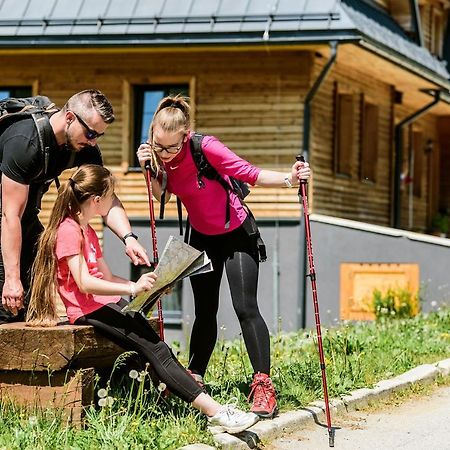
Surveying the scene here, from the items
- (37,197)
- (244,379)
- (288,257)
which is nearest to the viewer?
(37,197)

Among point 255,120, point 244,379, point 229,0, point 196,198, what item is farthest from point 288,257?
point 196,198

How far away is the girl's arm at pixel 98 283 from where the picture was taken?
248 inches

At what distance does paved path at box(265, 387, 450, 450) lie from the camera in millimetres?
6812

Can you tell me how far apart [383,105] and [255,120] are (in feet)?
15.8

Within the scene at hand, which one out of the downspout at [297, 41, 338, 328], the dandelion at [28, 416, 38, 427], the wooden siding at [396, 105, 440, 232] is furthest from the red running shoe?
the wooden siding at [396, 105, 440, 232]

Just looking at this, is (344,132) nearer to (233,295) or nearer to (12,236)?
(233,295)

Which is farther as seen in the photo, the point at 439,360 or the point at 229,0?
the point at 229,0

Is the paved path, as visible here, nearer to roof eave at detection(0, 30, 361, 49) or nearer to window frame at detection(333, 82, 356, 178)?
roof eave at detection(0, 30, 361, 49)

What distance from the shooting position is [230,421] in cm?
627

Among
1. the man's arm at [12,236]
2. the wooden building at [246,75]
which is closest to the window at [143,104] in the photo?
the wooden building at [246,75]

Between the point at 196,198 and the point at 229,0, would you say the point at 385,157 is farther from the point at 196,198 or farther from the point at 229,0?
the point at 196,198

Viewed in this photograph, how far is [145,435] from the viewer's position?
242 inches

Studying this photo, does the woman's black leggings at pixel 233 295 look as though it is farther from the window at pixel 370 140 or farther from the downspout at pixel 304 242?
the window at pixel 370 140

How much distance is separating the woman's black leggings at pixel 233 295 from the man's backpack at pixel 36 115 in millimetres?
1151
